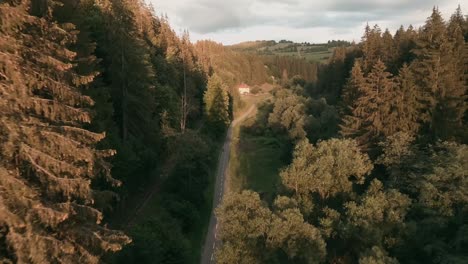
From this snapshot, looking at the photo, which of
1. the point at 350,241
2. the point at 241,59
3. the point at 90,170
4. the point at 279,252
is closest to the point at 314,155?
the point at 350,241

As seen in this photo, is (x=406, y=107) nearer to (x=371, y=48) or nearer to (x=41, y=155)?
(x=371, y=48)

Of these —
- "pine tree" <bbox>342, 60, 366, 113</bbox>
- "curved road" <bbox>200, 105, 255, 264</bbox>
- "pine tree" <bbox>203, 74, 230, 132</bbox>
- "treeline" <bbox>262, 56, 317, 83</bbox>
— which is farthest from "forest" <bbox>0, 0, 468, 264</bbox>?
"treeline" <bbox>262, 56, 317, 83</bbox>

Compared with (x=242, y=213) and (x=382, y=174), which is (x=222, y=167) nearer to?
(x=382, y=174)

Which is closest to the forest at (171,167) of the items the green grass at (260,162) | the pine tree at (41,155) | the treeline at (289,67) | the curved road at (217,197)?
the pine tree at (41,155)

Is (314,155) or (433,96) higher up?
(433,96)

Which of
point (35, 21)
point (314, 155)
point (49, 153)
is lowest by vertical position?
point (314, 155)

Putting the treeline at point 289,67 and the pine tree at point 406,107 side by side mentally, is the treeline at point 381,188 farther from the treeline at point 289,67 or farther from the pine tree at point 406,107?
the treeline at point 289,67
